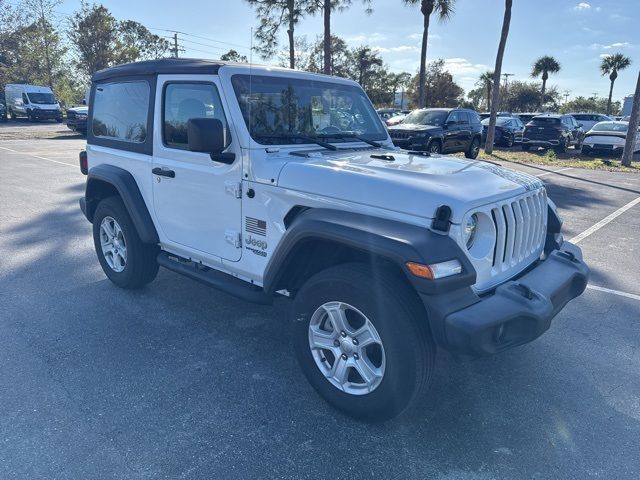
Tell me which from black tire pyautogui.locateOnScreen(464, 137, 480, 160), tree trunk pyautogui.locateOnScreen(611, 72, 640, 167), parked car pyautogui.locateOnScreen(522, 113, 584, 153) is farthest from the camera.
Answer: parked car pyautogui.locateOnScreen(522, 113, 584, 153)

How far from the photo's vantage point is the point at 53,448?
8.34ft

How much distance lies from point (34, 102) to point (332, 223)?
35.5 meters

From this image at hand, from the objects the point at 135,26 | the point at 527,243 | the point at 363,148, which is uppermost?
the point at 135,26

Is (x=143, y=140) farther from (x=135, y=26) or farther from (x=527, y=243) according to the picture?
(x=135, y=26)

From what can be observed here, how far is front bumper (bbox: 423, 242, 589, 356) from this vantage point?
2.32 meters

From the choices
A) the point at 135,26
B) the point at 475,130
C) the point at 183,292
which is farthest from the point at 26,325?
the point at 135,26

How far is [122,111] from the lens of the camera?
4.37 metres

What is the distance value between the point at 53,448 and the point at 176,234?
1.82 m

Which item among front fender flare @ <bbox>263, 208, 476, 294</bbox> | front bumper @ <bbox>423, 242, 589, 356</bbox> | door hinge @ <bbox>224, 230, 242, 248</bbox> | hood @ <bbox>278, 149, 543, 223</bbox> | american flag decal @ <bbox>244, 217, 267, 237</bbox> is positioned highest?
hood @ <bbox>278, 149, 543, 223</bbox>

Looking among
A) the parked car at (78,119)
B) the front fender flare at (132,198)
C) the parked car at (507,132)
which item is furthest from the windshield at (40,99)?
the front fender flare at (132,198)

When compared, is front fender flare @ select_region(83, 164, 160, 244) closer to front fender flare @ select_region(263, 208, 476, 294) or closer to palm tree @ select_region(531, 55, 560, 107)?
front fender flare @ select_region(263, 208, 476, 294)

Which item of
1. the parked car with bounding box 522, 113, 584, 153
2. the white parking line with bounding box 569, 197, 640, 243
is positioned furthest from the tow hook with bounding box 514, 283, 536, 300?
the parked car with bounding box 522, 113, 584, 153

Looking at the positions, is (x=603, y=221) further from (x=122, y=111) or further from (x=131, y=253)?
(x=122, y=111)

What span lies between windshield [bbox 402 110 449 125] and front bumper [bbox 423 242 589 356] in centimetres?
1289
